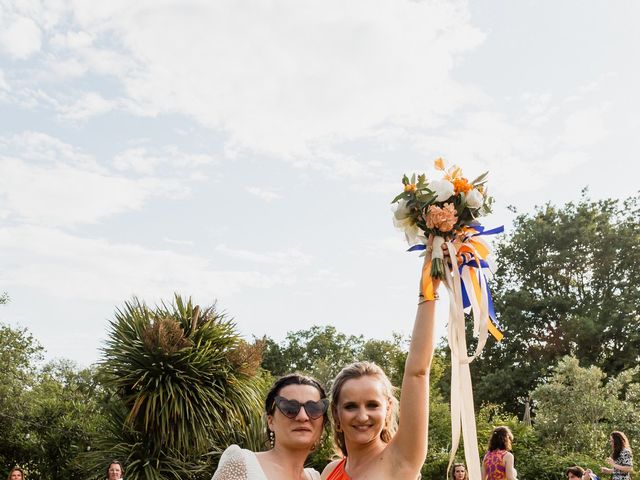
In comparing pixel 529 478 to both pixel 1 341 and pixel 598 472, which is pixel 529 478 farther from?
pixel 1 341

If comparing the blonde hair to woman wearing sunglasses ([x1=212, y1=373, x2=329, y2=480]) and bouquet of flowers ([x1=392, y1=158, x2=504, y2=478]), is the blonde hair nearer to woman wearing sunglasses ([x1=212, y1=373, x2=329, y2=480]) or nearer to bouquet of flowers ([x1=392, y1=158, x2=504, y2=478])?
woman wearing sunglasses ([x1=212, y1=373, x2=329, y2=480])

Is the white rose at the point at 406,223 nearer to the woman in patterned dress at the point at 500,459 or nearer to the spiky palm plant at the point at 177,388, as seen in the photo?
the woman in patterned dress at the point at 500,459

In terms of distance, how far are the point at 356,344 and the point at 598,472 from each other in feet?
107

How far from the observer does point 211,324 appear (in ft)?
46.2

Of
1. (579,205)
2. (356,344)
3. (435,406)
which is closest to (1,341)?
(435,406)

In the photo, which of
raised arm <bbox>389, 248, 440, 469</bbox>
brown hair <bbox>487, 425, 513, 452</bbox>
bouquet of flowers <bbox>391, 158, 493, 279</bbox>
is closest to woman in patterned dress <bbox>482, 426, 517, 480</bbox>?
brown hair <bbox>487, 425, 513, 452</bbox>

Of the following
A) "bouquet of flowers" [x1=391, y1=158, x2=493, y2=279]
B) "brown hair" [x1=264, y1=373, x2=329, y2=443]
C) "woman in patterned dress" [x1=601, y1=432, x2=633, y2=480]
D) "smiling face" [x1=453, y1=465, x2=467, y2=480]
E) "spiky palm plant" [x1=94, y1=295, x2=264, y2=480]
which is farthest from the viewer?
"spiky palm plant" [x1=94, y1=295, x2=264, y2=480]

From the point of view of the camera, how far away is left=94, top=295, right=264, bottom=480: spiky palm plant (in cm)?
1281

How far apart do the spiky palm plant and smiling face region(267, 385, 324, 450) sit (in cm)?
1035

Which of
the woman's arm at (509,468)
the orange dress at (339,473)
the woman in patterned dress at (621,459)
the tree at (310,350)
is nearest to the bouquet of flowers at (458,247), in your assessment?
the orange dress at (339,473)

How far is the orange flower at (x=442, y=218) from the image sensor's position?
2.69 m

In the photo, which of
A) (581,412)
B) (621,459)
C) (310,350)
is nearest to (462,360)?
(621,459)

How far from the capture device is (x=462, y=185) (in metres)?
2.79

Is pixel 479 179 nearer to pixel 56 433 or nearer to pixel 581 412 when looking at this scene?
pixel 581 412
